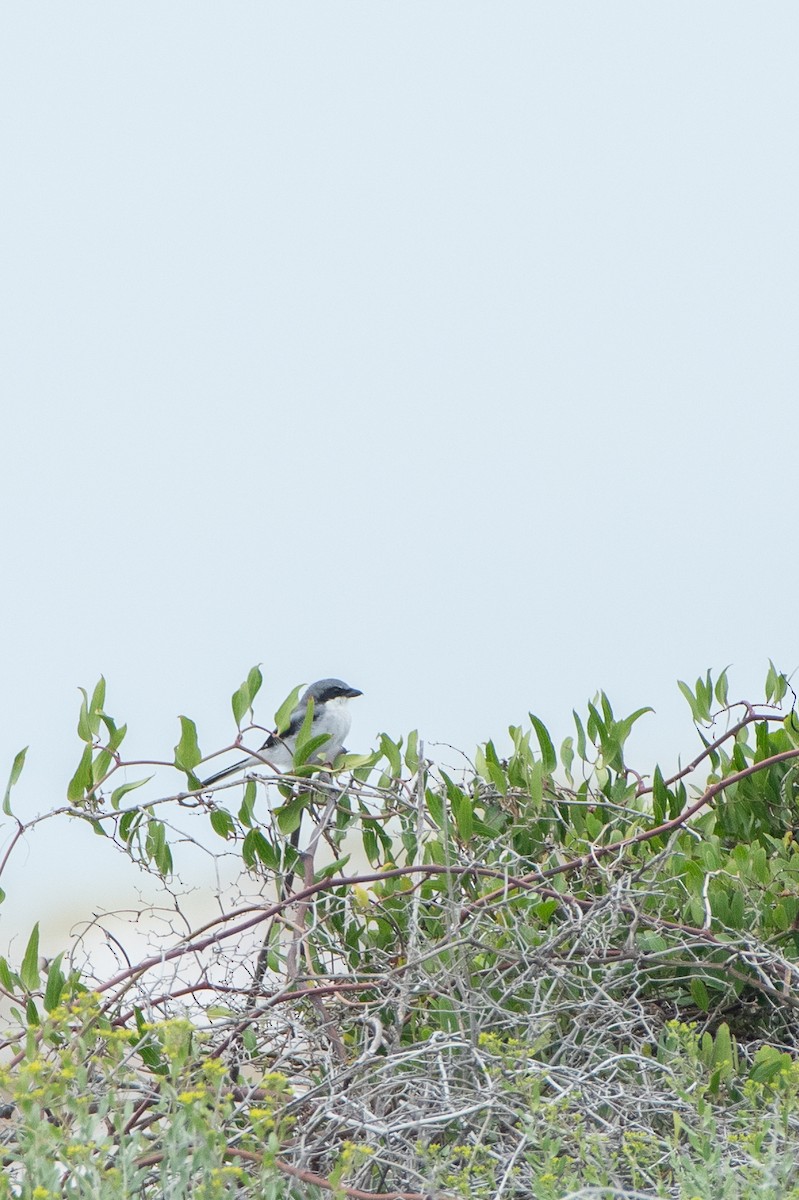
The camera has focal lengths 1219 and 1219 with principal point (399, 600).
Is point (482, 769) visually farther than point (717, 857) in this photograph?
→ Yes

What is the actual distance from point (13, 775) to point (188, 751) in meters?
0.46

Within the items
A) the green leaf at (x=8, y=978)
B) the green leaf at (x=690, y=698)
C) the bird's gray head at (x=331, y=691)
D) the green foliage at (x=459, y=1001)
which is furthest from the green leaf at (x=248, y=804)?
the green leaf at (x=690, y=698)

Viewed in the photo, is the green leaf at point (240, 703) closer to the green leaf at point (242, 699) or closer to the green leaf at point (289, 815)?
the green leaf at point (242, 699)

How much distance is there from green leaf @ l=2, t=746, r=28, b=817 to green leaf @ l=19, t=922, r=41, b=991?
0.31 m

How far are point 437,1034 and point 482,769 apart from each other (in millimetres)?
1220

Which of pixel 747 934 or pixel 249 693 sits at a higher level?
pixel 249 693

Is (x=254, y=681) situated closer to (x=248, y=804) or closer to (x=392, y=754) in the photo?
(x=248, y=804)

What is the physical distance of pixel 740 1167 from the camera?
233 centimetres

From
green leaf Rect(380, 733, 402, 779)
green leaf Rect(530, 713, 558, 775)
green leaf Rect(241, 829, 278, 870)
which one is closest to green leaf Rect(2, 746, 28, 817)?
green leaf Rect(241, 829, 278, 870)

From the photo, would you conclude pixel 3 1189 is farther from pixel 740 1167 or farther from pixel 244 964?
pixel 740 1167

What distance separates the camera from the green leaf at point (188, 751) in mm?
3312

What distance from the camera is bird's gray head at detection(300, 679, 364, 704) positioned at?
4.31m

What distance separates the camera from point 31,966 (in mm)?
3191

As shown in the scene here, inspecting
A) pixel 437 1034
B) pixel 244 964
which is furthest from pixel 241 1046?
pixel 437 1034
